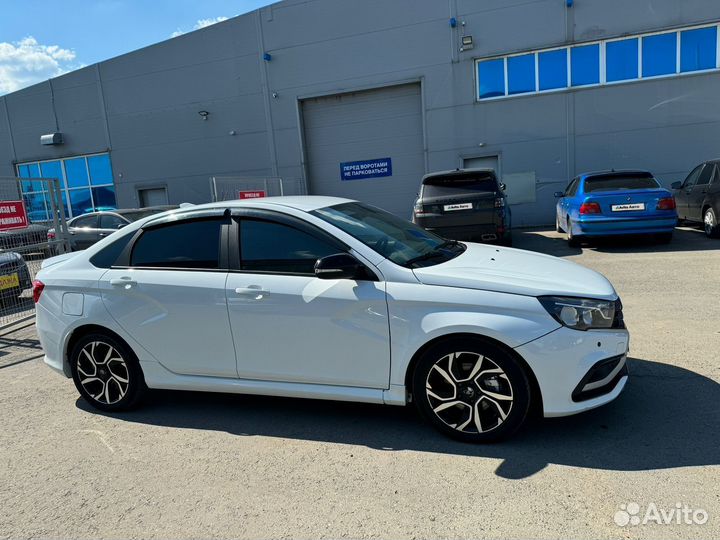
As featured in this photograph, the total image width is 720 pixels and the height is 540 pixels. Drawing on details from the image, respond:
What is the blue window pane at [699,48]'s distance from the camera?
13.6m

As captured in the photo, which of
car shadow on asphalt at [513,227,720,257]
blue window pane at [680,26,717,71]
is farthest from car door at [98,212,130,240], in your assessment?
blue window pane at [680,26,717,71]

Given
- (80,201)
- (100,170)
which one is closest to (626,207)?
(100,170)

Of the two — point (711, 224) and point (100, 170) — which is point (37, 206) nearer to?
point (711, 224)

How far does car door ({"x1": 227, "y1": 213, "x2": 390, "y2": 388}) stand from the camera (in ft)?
10.8

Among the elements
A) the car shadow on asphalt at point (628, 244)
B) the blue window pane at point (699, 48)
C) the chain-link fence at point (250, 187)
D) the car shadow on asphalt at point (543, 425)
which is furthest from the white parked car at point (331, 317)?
the blue window pane at point (699, 48)

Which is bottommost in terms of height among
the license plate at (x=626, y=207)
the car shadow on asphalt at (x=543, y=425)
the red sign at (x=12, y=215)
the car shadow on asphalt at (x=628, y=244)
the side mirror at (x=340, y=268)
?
the car shadow on asphalt at (x=628, y=244)

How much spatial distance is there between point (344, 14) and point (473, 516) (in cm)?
1647

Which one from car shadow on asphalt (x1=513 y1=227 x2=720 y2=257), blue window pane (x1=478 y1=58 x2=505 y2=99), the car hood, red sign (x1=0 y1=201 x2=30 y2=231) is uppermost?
blue window pane (x1=478 y1=58 x2=505 y2=99)

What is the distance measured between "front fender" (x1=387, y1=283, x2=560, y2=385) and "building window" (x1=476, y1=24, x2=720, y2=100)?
13640mm

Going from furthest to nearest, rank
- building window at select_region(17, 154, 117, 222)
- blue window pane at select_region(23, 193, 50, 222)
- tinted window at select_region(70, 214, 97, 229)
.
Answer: building window at select_region(17, 154, 117, 222) → tinted window at select_region(70, 214, 97, 229) → blue window pane at select_region(23, 193, 50, 222)

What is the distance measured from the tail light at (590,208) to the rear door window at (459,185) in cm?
175

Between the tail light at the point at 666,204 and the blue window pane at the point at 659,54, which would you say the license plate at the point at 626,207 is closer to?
the tail light at the point at 666,204

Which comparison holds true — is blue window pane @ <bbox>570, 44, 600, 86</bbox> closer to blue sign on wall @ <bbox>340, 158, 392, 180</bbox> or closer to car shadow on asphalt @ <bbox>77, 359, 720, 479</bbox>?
blue sign on wall @ <bbox>340, 158, 392, 180</bbox>

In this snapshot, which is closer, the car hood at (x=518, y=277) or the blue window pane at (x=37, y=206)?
the car hood at (x=518, y=277)
